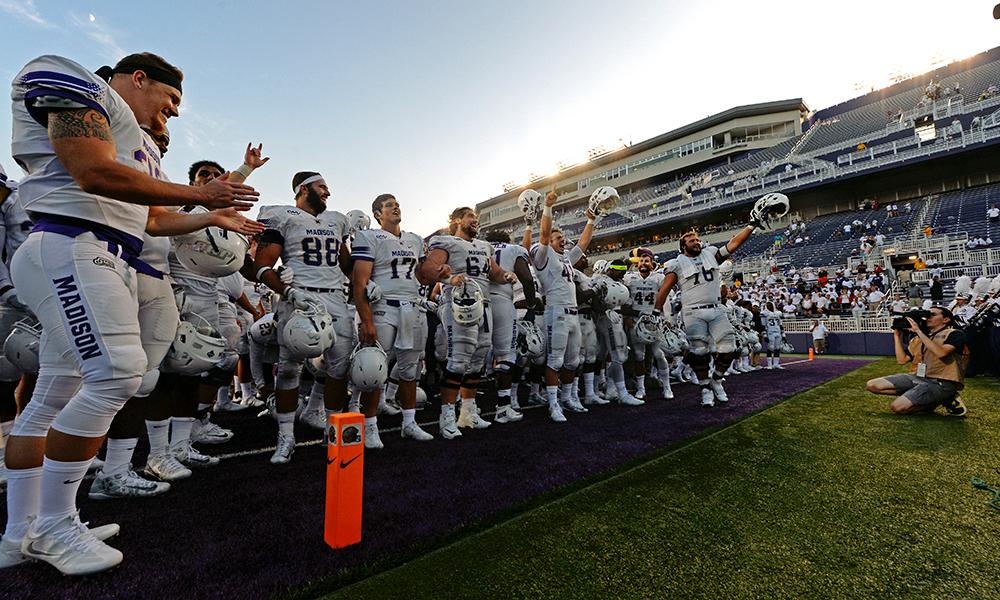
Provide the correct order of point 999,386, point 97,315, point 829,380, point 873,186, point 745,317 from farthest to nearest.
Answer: point 873,186, point 745,317, point 829,380, point 999,386, point 97,315

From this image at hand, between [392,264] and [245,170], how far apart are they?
1719mm

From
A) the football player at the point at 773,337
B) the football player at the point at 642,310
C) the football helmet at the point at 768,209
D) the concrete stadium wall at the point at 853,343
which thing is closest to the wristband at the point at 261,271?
the football player at the point at 642,310

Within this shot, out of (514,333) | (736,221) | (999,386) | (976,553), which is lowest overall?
(999,386)

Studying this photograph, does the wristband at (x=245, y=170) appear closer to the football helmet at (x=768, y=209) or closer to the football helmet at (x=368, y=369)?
the football helmet at (x=368, y=369)

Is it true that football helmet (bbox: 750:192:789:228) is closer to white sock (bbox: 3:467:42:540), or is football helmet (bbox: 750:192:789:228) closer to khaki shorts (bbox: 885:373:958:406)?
khaki shorts (bbox: 885:373:958:406)

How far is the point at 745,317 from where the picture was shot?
9930 mm

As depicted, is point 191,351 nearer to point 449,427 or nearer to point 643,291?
point 449,427

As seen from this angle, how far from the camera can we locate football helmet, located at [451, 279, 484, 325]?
443 cm

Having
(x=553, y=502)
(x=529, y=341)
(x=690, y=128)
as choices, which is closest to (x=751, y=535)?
(x=553, y=502)

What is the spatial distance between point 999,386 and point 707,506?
24.9ft

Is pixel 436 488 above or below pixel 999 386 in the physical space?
above

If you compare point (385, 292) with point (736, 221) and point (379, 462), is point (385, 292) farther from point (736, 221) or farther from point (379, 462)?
point (736, 221)

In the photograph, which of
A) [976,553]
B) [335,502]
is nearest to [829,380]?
[976,553]

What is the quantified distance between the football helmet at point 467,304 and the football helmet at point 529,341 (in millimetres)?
1215
